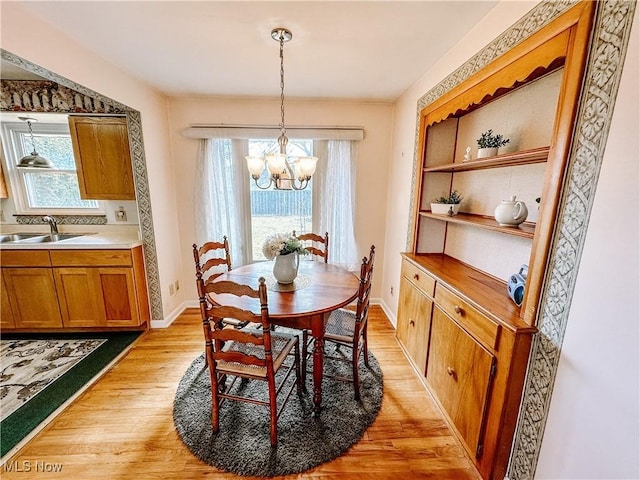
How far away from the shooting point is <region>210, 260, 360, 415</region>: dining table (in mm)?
1532

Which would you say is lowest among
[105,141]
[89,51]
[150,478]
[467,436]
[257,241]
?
[150,478]

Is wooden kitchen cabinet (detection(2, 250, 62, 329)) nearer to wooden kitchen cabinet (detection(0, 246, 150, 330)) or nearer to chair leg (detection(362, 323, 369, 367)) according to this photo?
wooden kitchen cabinet (detection(0, 246, 150, 330))

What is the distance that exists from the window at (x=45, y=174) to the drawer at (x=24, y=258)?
2.52 feet

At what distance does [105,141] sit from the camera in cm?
249

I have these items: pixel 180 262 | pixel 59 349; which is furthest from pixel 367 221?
pixel 59 349

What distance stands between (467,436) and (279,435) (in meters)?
1.08

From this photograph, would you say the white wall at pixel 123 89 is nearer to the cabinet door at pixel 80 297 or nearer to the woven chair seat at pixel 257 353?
the cabinet door at pixel 80 297

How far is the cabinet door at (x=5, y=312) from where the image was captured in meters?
2.35

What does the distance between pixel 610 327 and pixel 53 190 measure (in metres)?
4.56

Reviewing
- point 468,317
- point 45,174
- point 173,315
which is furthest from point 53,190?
point 468,317

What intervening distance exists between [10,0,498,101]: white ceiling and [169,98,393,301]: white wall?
408 millimetres

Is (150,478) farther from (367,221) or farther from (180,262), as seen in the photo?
(367,221)

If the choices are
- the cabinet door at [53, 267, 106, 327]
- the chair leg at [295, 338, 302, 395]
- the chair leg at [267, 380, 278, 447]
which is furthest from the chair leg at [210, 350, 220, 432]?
the cabinet door at [53, 267, 106, 327]

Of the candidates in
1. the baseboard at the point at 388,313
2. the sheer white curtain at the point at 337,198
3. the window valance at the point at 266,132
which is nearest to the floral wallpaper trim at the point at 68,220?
the window valance at the point at 266,132
